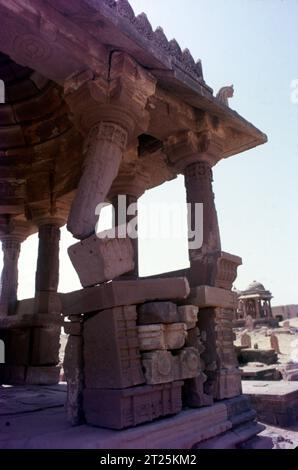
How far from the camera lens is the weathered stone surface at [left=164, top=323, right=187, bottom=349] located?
147 inches

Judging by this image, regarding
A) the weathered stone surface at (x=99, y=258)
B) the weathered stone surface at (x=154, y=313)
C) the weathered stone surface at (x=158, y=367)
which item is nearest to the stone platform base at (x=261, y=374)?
the weathered stone surface at (x=158, y=367)

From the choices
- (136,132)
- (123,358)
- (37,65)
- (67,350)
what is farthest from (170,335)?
(37,65)

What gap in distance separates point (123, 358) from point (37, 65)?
10.8 ft

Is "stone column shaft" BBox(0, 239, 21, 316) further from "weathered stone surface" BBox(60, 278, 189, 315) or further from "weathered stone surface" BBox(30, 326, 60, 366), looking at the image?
"weathered stone surface" BBox(60, 278, 189, 315)

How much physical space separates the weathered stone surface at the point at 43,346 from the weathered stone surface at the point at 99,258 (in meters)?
3.91

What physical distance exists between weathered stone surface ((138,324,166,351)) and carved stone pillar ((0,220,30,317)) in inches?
221

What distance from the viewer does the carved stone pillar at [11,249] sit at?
8469mm

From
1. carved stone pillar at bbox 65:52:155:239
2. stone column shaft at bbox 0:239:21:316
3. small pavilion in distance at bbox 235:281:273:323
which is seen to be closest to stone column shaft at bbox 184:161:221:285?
carved stone pillar at bbox 65:52:155:239

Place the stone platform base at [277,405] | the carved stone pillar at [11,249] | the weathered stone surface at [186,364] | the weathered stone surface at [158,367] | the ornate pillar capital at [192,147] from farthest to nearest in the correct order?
the carved stone pillar at [11,249] < the stone platform base at [277,405] < the ornate pillar capital at [192,147] < the weathered stone surface at [186,364] < the weathered stone surface at [158,367]

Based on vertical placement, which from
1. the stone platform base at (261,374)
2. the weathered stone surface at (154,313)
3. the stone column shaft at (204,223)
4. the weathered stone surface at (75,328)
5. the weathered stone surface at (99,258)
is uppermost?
the stone column shaft at (204,223)

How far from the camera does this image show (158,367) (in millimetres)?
3488

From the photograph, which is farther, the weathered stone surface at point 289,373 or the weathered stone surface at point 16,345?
the weathered stone surface at point 289,373

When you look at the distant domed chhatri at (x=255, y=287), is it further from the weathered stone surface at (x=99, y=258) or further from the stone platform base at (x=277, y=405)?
the weathered stone surface at (x=99, y=258)
